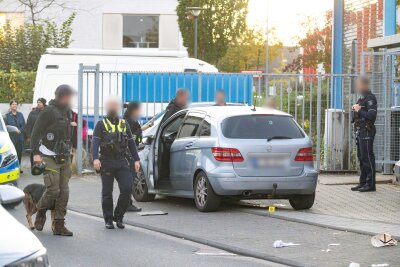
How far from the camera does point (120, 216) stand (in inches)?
479

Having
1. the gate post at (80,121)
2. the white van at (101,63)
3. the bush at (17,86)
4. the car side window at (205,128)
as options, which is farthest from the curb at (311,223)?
the bush at (17,86)

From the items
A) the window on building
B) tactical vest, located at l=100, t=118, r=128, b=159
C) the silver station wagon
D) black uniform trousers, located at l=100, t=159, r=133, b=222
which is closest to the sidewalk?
the silver station wagon

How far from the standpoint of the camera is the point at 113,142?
11.9m

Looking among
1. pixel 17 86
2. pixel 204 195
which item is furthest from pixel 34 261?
pixel 17 86

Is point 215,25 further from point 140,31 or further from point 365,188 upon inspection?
point 365,188

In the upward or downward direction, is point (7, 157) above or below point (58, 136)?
below

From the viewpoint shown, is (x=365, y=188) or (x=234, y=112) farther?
(x=365, y=188)

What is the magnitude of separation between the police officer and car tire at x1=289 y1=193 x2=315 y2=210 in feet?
8.31

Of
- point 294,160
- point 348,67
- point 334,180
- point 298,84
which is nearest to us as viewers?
point 294,160

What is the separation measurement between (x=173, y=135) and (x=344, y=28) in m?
8.46

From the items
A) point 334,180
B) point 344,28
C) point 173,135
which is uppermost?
point 344,28

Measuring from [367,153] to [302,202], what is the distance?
2.72 meters

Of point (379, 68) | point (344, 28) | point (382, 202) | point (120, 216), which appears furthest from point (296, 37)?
point (120, 216)

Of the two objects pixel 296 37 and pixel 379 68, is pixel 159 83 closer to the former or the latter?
pixel 379 68
